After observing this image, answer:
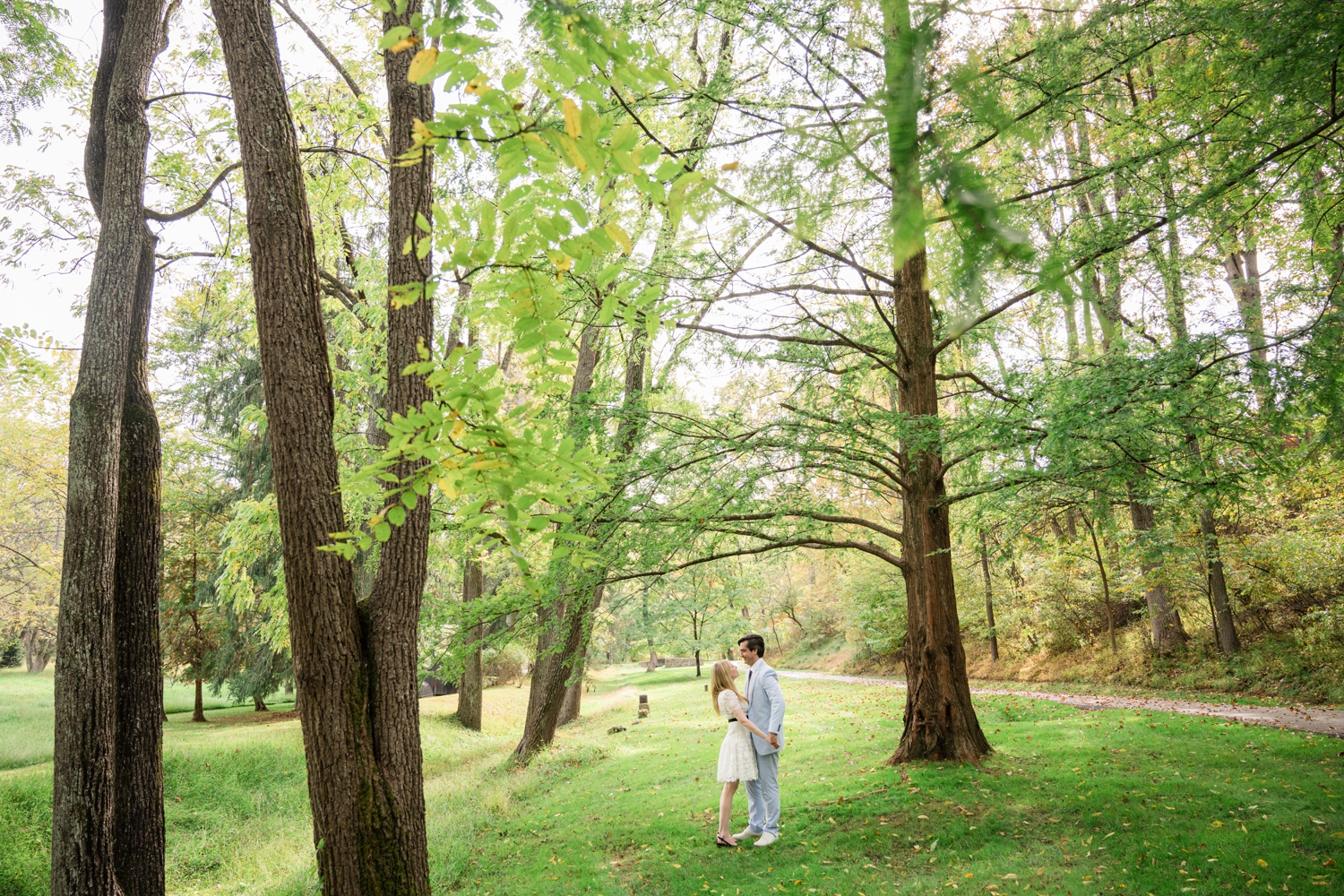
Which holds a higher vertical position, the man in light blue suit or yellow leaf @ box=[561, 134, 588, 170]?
yellow leaf @ box=[561, 134, 588, 170]

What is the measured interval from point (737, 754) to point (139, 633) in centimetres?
461

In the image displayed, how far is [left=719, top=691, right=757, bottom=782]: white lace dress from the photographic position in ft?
18.1

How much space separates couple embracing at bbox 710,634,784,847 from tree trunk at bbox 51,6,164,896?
14.1 ft

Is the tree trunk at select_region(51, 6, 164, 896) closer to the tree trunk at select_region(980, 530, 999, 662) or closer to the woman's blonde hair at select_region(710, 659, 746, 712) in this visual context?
the woman's blonde hair at select_region(710, 659, 746, 712)

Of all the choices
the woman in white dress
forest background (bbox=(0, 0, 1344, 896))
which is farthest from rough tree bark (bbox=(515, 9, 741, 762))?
Answer: the woman in white dress

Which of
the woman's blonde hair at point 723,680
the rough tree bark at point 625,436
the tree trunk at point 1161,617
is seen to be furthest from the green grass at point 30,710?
the tree trunk at point 1161,617

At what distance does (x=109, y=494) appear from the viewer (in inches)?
176

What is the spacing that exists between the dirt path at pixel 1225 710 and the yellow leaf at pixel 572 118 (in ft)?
32.7

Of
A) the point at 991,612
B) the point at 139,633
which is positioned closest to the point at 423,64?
the point at 139,633

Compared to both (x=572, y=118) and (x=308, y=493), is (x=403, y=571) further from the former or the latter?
(x=572, y=118)

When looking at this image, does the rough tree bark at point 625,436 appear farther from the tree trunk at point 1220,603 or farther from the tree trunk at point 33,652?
the tree trunk at point 33,652

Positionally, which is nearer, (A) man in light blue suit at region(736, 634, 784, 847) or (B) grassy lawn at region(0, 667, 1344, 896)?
(B) grassy lawn at region(0, 667, 1344, 896)

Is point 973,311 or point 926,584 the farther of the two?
point 926,584

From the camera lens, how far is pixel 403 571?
3674mm
